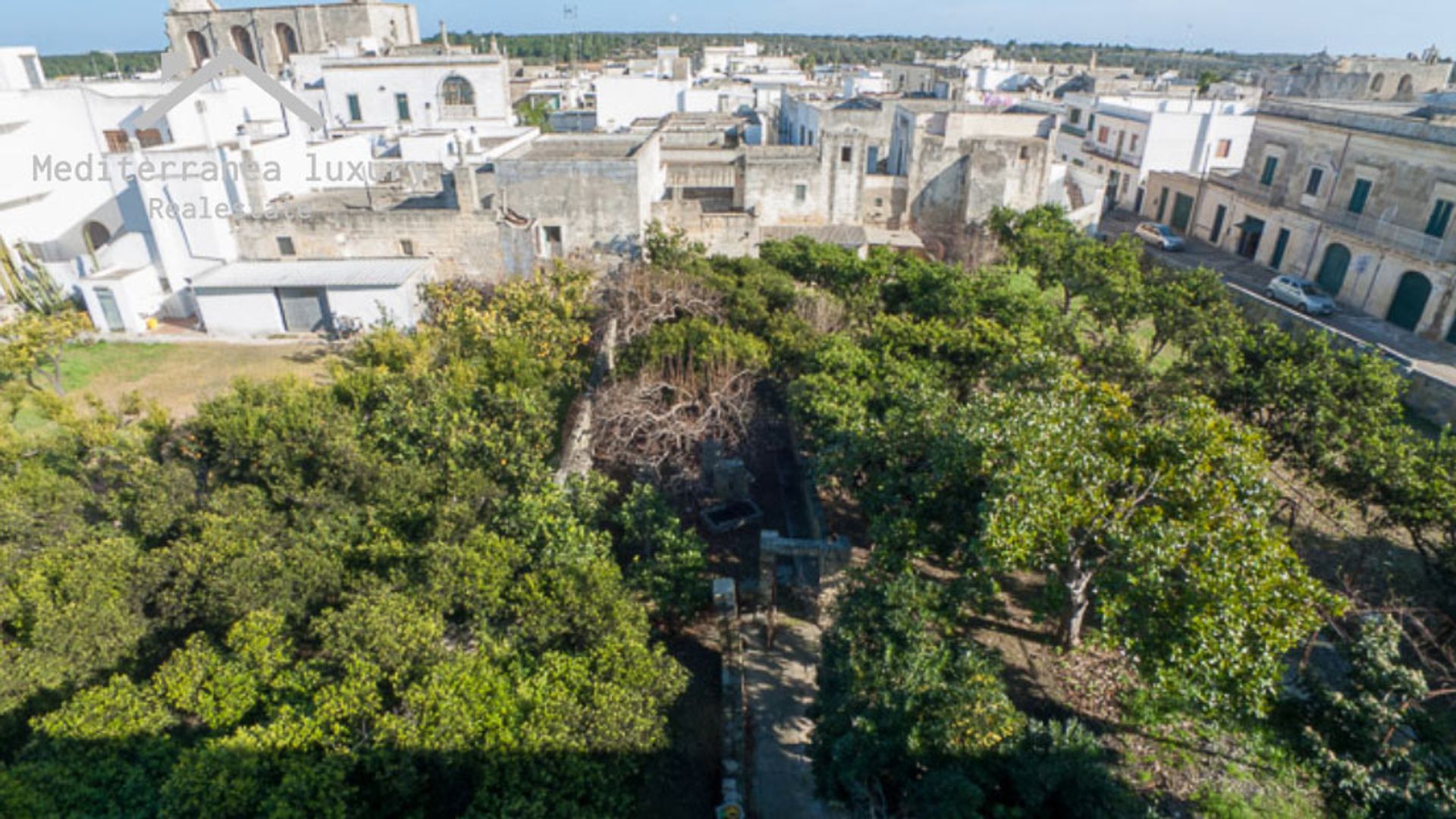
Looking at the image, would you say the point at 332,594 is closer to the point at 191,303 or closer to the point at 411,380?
the point at 411,380

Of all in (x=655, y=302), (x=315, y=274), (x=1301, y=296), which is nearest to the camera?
(x=655, y=302)

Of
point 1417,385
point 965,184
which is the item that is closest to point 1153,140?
point 965,184

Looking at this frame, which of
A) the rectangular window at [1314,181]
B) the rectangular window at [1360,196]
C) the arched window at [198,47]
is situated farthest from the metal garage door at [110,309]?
the rectangular window at [1314,181]

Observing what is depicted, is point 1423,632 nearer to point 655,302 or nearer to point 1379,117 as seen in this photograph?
point 655,302

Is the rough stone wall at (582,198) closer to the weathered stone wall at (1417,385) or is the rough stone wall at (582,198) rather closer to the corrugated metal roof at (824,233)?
the corrugated metal roof at (824,233)

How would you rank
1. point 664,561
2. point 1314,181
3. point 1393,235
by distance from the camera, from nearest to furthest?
point 664,561, point 1393,235, point 1314,181

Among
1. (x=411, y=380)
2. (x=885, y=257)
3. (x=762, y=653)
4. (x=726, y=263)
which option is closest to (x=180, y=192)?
(x=411, y=380)
